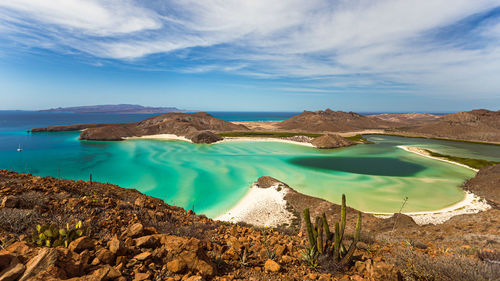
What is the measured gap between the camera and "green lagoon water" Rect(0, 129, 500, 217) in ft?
A: 71.4

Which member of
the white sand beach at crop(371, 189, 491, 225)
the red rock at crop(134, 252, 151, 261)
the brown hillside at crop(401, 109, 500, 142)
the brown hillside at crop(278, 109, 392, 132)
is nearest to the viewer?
the red rock at crop(134, 252, 151, 261)

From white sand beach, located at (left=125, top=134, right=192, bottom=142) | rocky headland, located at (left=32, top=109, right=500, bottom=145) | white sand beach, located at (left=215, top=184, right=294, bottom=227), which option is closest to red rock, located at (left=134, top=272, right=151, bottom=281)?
white sand beach, located at (left=215, top=184, right=294, bottom=227)

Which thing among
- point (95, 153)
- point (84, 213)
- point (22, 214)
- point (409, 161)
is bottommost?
point (95, 153)

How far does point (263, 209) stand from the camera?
17.9 m

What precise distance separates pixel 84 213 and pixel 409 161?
48283 millimetres

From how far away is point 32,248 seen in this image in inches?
117

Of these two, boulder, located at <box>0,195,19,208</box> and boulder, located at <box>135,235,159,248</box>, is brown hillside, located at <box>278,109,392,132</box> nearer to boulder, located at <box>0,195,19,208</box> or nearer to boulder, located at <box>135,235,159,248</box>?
boulder, located at <box>135,235,159,248</box>

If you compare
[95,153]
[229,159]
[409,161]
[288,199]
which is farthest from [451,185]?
[95,153]

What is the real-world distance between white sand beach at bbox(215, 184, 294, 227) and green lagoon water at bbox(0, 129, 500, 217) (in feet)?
4.89

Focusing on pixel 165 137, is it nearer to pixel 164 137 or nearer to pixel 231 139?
pixel 164 137

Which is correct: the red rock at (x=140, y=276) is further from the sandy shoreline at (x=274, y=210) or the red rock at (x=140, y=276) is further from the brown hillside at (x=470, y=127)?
the brown hillside at (x=470, y=127)

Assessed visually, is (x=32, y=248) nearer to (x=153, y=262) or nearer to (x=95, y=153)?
(x=153, y=262)

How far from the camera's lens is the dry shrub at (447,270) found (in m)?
3.71

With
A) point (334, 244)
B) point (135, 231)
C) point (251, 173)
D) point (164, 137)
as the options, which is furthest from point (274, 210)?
point (164, 137)
